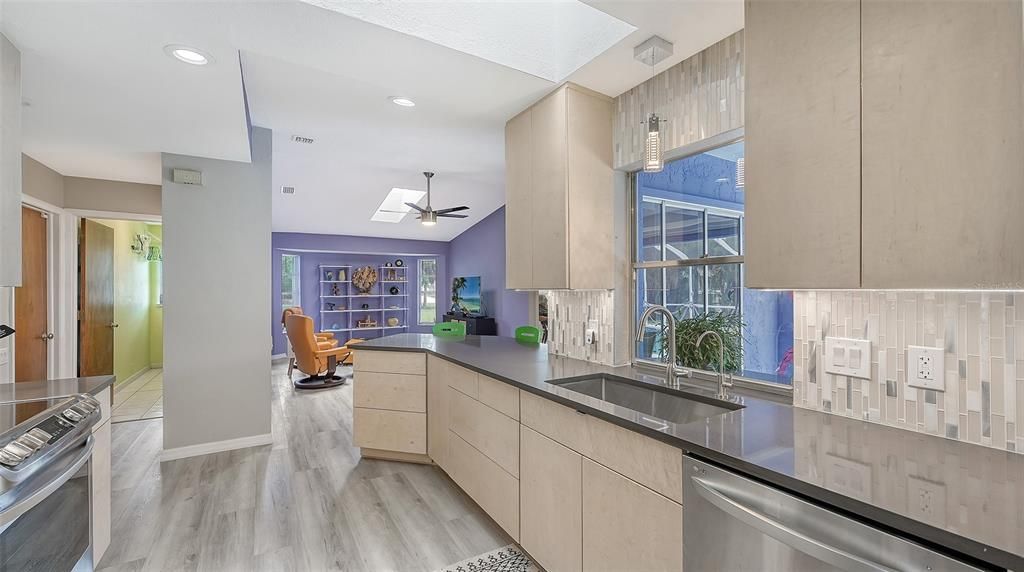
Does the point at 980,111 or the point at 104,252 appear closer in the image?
the point at 980,111

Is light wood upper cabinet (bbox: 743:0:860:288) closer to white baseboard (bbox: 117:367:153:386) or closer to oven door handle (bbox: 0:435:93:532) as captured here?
oven door handle (bbox: 0:435:93:532)

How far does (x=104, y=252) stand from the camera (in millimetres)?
4777

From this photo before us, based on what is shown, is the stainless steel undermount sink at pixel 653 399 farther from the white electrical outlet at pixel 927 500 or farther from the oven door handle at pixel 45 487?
the oven door handle at pixel 45 487

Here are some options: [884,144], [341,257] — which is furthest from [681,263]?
[341,257]

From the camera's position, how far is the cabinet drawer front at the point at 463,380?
8.25 ft

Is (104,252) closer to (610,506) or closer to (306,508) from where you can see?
(306,508)

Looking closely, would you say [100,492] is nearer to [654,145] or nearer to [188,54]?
[188,54]

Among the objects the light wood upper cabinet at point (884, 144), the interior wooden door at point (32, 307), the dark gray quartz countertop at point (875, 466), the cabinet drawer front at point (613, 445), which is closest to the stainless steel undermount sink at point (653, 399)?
the dark gray quartz countertop at point (875, 466)

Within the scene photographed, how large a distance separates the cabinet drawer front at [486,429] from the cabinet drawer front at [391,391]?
0.44 metres

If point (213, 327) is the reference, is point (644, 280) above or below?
above

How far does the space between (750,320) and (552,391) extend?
3.23 ft

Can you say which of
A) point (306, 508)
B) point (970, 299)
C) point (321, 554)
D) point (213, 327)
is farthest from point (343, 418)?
point (970, 299)

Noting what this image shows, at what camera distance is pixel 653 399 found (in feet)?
6.59

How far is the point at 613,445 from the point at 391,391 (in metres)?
2.05
